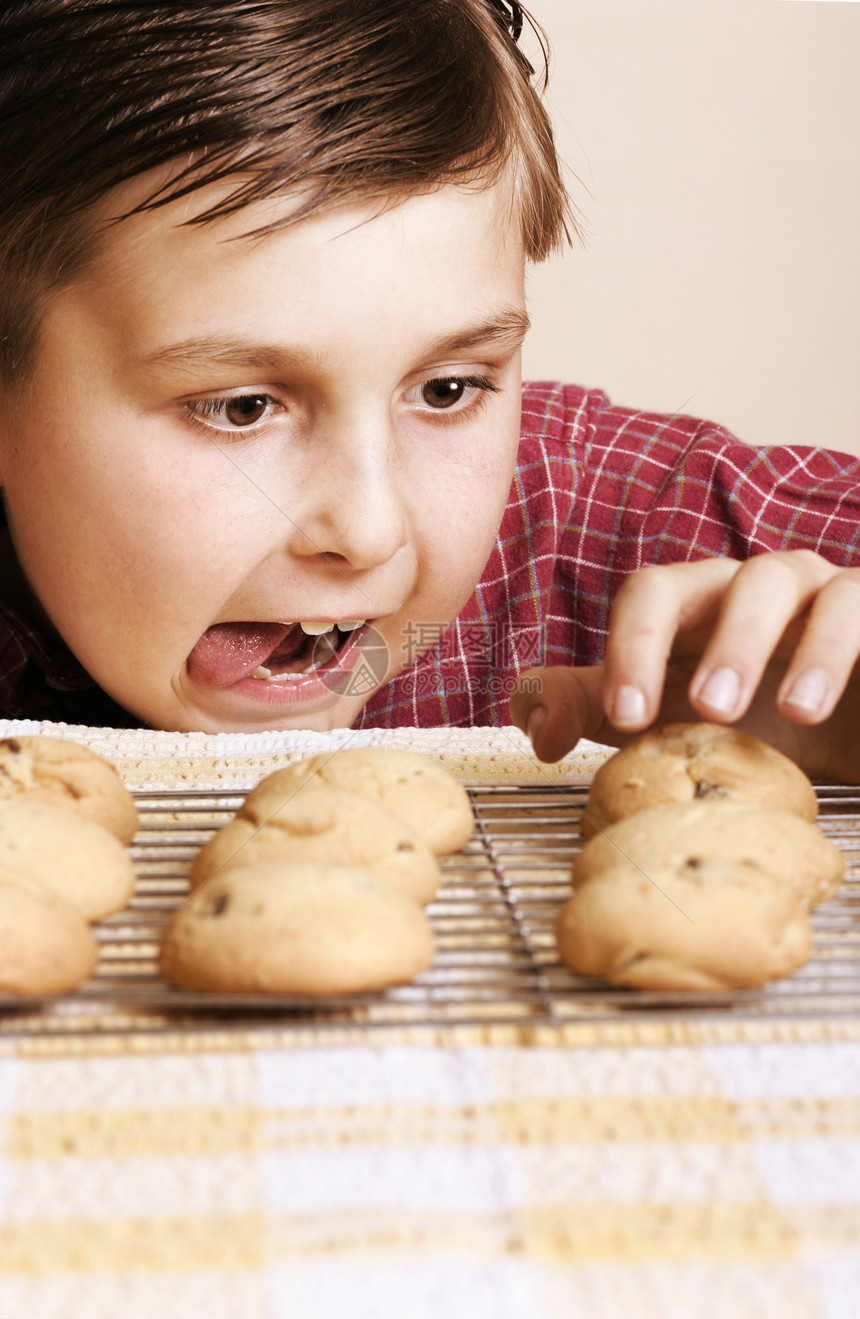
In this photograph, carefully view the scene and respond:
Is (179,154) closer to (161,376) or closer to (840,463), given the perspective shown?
(161,376)

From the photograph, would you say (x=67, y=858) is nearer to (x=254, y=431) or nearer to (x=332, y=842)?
(x=332, y=842)

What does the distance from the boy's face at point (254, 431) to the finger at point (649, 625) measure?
0.81 ft

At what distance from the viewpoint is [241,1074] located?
40 cm

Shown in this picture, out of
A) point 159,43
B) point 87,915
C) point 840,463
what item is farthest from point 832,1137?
point 840,463

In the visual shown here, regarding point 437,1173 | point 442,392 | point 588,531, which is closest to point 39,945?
point 437,1173

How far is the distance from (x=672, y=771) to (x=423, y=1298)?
0.36m

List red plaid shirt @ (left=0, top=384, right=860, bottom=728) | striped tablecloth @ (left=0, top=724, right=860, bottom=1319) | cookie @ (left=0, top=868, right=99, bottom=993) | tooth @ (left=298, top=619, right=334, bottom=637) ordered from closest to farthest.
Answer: striped tablecloth @ (left=0, top=724, right=860, bottom=1319) → cookie @ (left=0, top=868, right=99, bottom=993) → tooth @ (left=298, top=619, right=334, bottom=637) → red plaid shirt @ (left=0, top=384, right=860, bottom=728)

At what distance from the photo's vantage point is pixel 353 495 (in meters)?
0.84

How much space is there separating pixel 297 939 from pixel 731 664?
1.08ft

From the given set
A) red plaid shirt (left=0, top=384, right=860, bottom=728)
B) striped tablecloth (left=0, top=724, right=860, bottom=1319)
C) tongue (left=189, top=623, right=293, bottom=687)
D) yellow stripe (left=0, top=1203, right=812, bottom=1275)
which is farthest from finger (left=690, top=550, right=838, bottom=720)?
red plaid shirt (left=0, top=384, right=860, bottom=728)

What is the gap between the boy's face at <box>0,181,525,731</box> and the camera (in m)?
0.80

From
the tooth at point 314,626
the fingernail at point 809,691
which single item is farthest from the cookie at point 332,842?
the tooth at point 314,626

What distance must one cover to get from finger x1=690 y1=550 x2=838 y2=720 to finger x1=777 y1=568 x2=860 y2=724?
0.06 ft

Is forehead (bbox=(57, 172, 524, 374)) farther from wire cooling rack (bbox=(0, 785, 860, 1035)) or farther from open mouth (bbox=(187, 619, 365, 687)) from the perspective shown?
wire cooling rack (bbox=(0, 785, 860, 1035))
